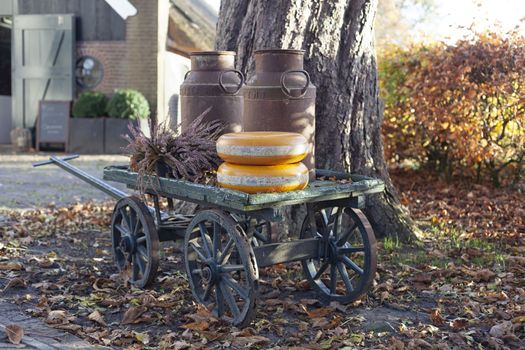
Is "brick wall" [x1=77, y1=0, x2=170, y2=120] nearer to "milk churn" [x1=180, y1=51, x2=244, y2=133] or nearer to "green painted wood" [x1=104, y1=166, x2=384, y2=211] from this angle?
"milk churn" [x1=180, y1=51, x2=244, y2=133]

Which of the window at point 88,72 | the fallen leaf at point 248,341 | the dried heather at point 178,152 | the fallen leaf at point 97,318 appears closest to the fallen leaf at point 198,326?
the fallen leaf at point 248,341

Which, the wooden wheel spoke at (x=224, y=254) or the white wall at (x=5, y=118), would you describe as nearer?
the wooden wheel spoke at (x=224, y=254)

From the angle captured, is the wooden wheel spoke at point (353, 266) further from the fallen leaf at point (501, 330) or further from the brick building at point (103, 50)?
the brick building at point (103, 50)

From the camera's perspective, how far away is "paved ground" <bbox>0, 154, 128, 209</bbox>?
820 centimetres

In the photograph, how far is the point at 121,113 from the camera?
43.4 ft

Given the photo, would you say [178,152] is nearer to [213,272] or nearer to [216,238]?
[216,238]

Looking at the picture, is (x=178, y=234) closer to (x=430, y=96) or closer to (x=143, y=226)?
(x=143, y=226)

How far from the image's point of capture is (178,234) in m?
4.43

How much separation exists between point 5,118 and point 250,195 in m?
13.2

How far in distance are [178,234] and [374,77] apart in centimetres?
239

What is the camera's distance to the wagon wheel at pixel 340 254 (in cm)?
396

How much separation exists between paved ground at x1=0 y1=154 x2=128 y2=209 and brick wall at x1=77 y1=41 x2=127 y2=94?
6.38 feet

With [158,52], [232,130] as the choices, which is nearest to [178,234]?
[232,130]

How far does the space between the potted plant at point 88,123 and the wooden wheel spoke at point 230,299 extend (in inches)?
405
